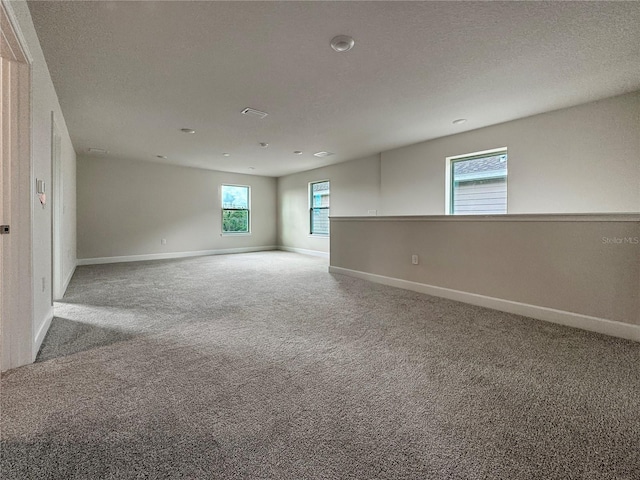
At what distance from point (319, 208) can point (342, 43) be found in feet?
18.3

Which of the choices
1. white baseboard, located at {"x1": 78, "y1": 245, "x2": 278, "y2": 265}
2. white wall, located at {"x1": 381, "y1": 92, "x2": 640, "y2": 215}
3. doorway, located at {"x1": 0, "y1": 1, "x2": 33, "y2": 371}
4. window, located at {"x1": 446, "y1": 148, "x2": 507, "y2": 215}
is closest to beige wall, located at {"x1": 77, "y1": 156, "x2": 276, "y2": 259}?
white baseboard, located at {"x1": 78, "y1": 245, "x2": 278, "y2": 265}

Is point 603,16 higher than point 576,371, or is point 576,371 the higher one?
point 603,16

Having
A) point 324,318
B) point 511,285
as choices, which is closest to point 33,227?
point 324,318

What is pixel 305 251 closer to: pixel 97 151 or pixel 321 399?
pixel 97 151

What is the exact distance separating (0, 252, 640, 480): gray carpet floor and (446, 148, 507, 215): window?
230 cm

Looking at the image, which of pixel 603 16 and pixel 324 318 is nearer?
pixel 603 16

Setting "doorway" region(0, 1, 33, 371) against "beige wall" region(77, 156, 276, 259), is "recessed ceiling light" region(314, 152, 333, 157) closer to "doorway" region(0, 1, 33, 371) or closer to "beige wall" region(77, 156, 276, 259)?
"beige wall" region(77, 156, 276, 259)

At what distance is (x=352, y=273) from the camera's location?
4.87 m

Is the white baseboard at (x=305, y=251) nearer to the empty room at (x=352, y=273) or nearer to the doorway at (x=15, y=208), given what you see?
the empty room at (x=352, y=273)

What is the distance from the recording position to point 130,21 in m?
2.09

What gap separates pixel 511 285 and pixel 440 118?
2446 millimetres

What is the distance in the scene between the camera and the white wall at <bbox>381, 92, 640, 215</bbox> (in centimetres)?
332

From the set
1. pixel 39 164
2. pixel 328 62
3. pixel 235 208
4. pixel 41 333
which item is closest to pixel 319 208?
pixel 235 208

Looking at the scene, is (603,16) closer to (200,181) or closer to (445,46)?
(445,46)
